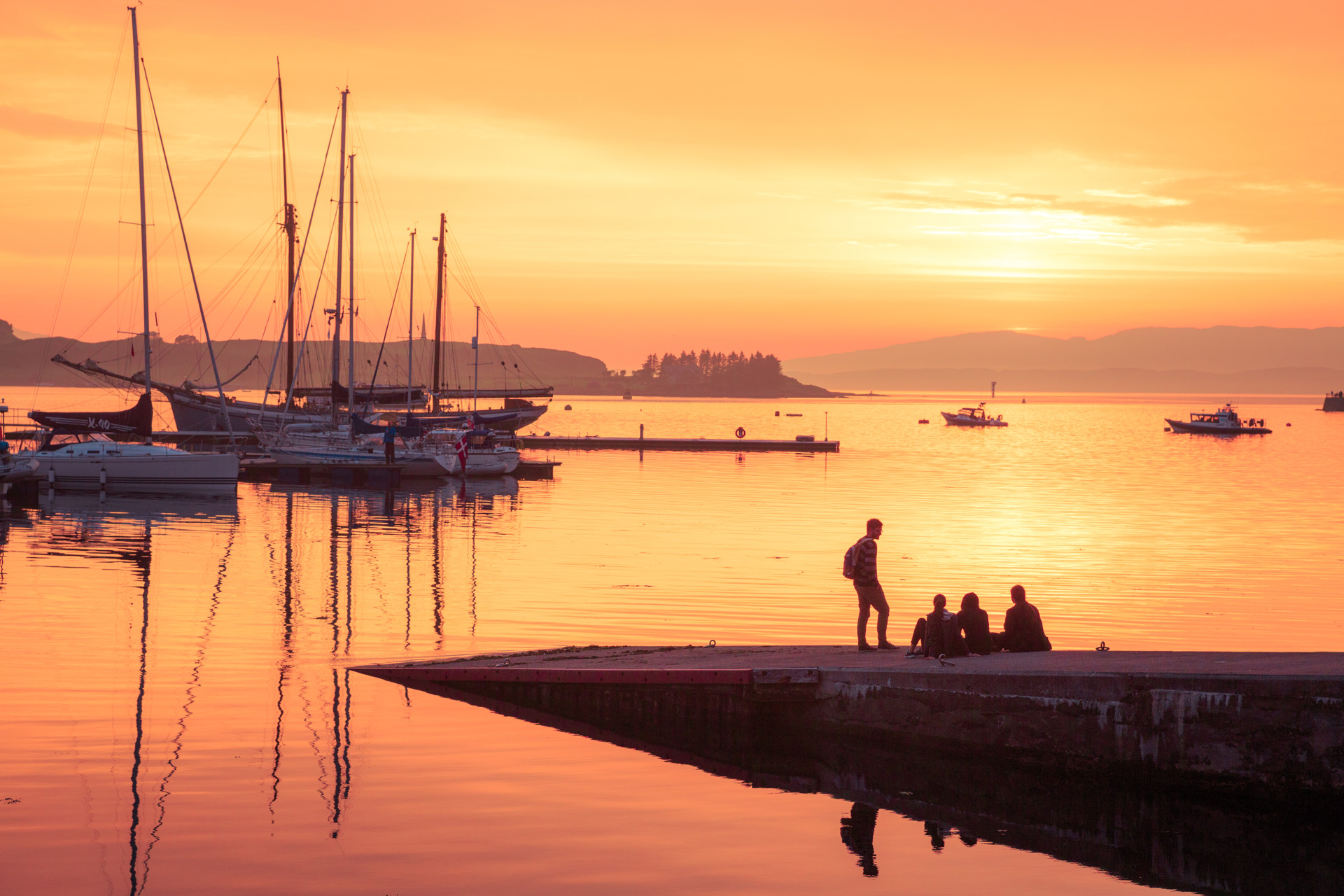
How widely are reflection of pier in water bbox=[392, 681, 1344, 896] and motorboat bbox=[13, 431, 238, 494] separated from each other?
39175 mm

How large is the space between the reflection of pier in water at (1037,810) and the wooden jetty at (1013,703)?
→ 166mm

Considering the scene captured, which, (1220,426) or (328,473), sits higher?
(1220,426)

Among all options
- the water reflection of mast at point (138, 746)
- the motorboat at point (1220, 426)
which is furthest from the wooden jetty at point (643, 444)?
the motorboat at point (1220, 426)

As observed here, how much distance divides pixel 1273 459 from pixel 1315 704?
92.3 m

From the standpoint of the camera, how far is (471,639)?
22234mm

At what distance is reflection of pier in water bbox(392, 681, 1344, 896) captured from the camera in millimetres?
12453

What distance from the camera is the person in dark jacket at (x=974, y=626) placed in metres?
16.6

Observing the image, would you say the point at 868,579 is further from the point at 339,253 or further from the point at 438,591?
the point at 339,253

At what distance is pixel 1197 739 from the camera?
549 inches

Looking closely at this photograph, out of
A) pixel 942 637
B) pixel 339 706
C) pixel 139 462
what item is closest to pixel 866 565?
pixel 942 637

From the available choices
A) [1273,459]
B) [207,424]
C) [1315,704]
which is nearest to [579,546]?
[1315,704]

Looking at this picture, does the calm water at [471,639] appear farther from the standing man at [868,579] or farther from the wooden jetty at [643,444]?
the wooden jetty at [643,444]

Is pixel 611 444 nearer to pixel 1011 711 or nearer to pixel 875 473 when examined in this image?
pixel 875 473

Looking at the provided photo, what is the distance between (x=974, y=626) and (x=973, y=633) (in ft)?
0.33
